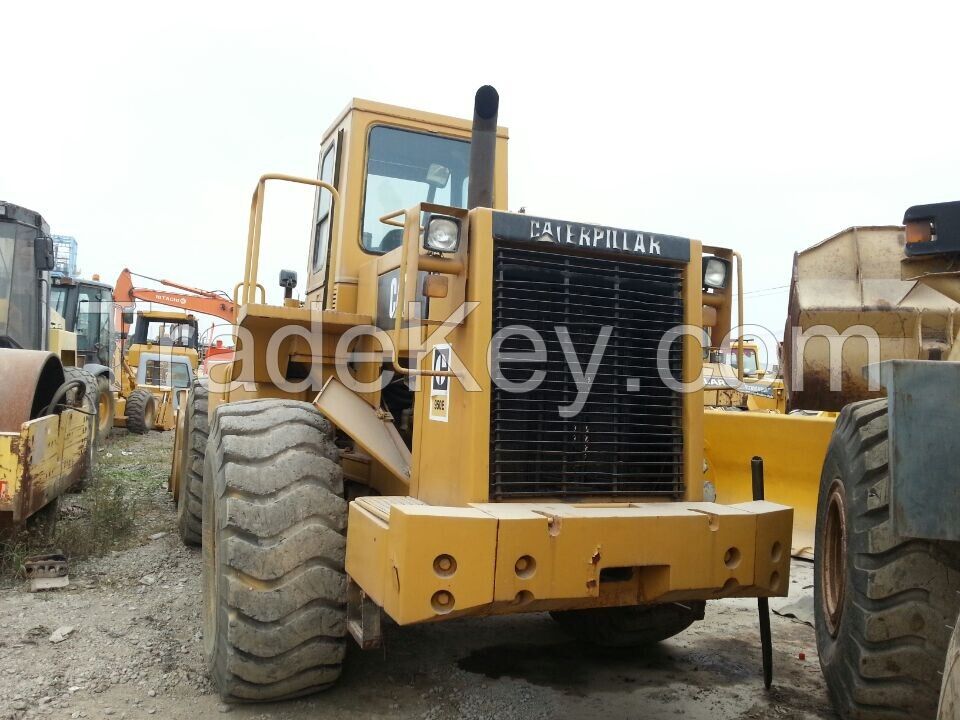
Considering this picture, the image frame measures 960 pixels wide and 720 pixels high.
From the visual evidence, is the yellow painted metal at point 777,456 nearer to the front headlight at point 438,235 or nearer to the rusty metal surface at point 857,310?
the rusty metal surface at point 857,310

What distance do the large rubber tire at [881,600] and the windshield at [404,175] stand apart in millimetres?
2669

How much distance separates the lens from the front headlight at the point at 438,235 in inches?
131

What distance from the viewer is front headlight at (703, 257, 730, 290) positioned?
398 centimetres

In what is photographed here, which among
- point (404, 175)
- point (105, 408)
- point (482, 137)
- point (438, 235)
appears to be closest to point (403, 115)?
point (404, 175)

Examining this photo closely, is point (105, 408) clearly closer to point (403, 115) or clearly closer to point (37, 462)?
point (37, 462)

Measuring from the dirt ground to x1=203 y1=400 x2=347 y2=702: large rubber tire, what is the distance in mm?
223

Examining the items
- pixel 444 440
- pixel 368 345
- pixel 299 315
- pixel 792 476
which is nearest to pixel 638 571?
pixel 444 440

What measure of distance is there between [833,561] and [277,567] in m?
2.39

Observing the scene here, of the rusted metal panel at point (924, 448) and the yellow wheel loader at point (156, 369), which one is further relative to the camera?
the yellow wheel loader at point (156, 369)

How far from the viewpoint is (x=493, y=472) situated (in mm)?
3369

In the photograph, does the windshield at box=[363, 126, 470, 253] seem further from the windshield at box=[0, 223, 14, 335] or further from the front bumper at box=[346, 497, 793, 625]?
the windshield at box=[0, 223, 14, 335]

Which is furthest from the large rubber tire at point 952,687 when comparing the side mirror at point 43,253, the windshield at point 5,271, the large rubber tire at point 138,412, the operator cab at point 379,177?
the large rubber tire at point 138,412

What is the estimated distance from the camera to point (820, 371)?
16.4 ft

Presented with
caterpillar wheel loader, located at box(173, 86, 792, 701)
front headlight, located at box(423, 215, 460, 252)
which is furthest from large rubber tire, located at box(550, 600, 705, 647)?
front headlight, located at box(423, 215, 460, 252)
